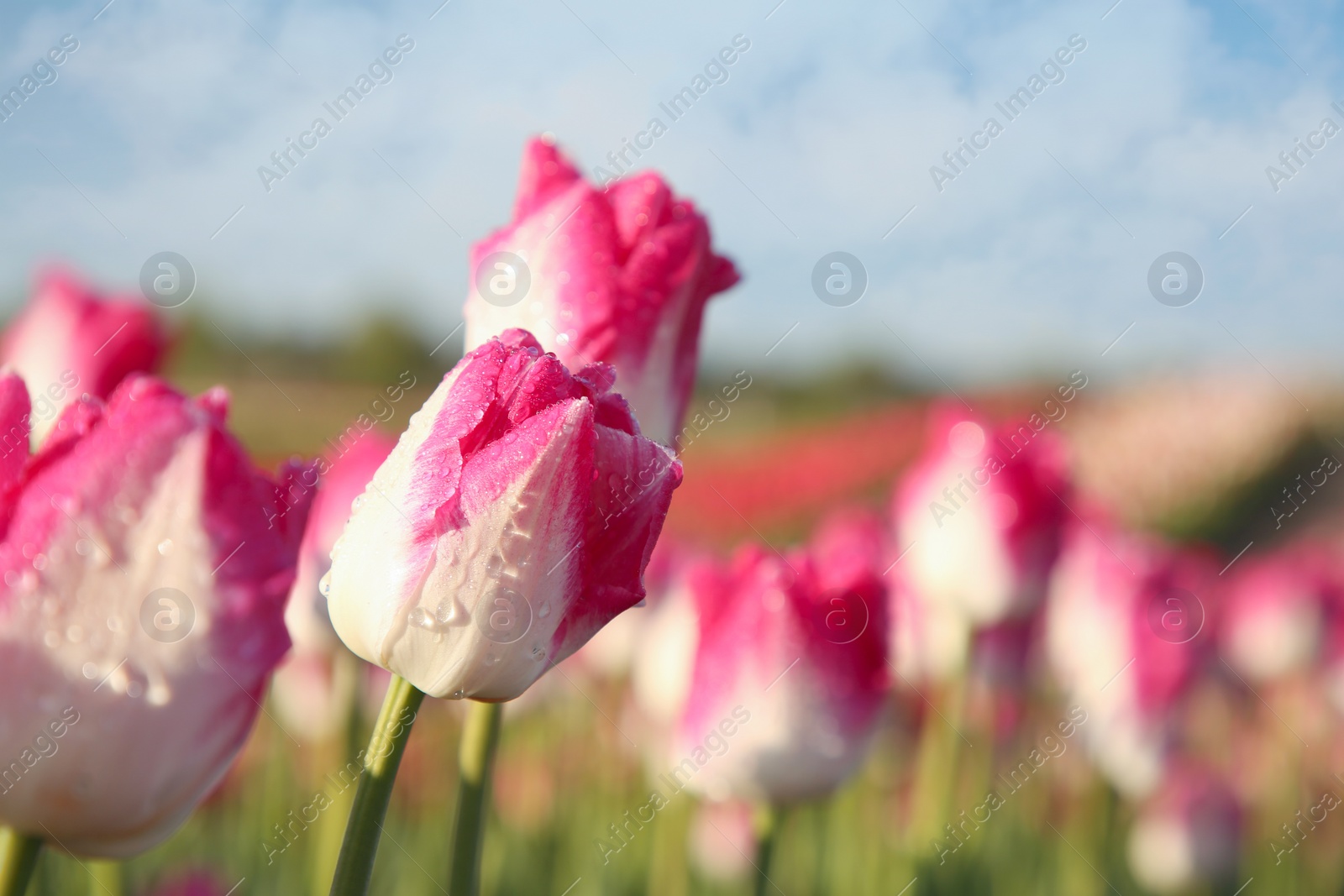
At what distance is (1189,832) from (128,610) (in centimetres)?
170

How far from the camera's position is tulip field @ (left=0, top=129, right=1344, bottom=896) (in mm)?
399

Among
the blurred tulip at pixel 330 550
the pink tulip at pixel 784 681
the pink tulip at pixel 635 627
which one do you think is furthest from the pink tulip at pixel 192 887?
the pink tulip at pixel 635 627

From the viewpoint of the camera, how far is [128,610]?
0.39m

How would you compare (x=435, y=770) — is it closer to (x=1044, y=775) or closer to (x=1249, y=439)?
(x=1044, y=775)

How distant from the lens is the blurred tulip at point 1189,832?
1.71m

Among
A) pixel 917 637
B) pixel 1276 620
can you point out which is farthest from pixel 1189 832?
pixel 1276 620

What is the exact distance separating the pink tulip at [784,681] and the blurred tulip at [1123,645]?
0.81 m

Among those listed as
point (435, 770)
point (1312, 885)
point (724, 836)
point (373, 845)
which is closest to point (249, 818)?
point (435, 770)

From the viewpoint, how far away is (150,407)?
1.32 ft

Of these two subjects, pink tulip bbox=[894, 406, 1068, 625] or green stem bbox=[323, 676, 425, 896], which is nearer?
green stem bbox=[323, 676, 425, 896]

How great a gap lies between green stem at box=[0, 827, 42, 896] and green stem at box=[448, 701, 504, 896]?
192mm

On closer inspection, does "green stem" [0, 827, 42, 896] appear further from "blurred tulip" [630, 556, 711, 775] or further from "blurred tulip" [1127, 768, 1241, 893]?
"blurred tulip" [1127, 768, 1241, 893]

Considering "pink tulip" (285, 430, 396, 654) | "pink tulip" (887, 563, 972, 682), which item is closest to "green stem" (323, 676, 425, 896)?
"pink tulip" (285, 430, 396, 654)

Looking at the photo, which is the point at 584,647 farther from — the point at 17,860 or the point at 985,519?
the point at 17,860
